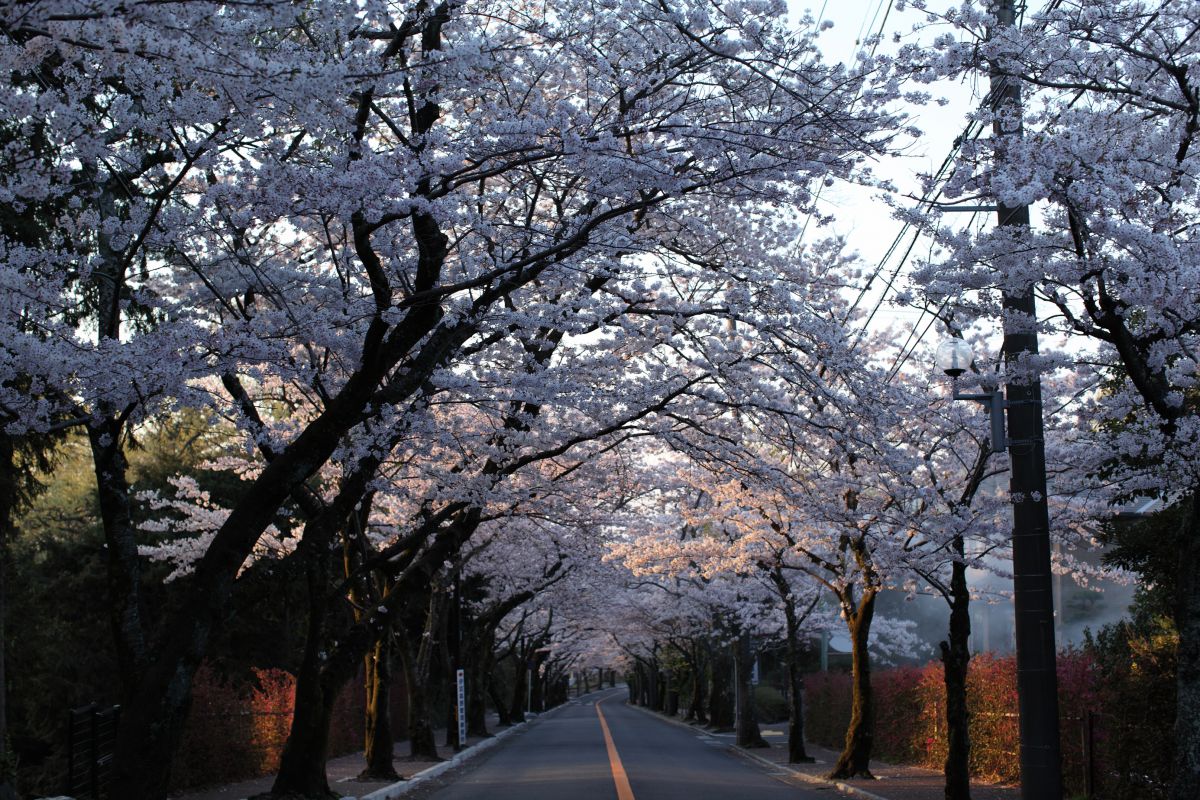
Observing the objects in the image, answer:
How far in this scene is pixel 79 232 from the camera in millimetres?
10633

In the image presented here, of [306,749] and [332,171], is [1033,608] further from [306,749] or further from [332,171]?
[306,749]

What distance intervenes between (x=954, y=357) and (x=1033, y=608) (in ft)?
10.3

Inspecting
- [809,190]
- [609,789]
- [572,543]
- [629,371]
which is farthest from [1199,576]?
[572,543]

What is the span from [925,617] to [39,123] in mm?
50960

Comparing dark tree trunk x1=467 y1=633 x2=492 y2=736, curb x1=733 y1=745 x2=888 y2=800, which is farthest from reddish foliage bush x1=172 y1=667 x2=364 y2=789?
dark tree trunk x1=467 y1=633 x2=492 y2=736

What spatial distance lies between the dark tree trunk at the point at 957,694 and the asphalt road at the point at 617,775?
10.4ft

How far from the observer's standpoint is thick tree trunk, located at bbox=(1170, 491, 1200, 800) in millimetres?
8539

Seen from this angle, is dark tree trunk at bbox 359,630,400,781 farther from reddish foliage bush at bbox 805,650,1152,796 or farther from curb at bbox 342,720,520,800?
reddish foliage bush at bbox 805,650,1152,796

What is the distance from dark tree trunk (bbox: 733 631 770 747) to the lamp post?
2370 cm

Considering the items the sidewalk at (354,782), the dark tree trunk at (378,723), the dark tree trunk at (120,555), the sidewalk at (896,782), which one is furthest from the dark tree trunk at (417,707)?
the dark tree trunk at (120,555)

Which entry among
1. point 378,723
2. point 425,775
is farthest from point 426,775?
point 378,723

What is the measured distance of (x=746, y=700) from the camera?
34.5 m

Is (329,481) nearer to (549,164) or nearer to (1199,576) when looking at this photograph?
(549,164)

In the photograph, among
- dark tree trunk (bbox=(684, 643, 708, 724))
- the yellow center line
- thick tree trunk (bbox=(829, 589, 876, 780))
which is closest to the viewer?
the yellow center line
